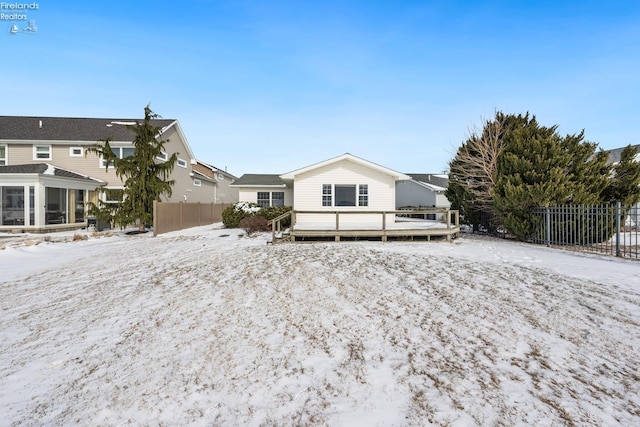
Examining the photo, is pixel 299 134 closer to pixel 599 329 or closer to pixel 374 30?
pixel 374 30

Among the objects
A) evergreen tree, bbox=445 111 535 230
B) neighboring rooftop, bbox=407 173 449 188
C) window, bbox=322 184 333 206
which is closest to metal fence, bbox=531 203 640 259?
evergreen tree, bbox=445 111 535 230

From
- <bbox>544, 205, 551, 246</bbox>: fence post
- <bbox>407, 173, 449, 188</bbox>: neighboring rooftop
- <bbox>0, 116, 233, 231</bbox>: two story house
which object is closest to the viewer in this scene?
<bbox>544, 205, 551, 246</bbox>: fence post

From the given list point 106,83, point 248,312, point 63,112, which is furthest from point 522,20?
point 63,112

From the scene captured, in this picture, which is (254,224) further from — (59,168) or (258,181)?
(59,168)

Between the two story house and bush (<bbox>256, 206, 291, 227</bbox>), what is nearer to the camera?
the two story house

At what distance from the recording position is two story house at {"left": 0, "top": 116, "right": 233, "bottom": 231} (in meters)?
16.3

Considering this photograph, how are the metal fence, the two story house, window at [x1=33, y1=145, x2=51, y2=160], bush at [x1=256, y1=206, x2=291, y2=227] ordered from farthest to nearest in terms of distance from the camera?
window at [x1=33, y1=145, x2=51, y2=160] → bush at [x1=256, y1=206, x2=291, y2=227] → the two story house → the metal fence

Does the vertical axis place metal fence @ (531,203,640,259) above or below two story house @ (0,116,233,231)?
below

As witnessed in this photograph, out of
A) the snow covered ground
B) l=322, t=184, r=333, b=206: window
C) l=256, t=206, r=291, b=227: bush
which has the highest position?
l=322, t=184, r=333, b=206: window

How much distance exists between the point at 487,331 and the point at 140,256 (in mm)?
9843

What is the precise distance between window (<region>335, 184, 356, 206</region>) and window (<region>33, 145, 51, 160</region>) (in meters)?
19.8

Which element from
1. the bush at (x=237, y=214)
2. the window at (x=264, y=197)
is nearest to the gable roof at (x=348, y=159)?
the bush at (x=237, y=214)

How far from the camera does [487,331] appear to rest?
13.5ft

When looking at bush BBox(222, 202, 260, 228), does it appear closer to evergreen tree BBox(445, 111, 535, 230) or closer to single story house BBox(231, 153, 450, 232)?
single story house BBox(231, 153, 450, 232)
